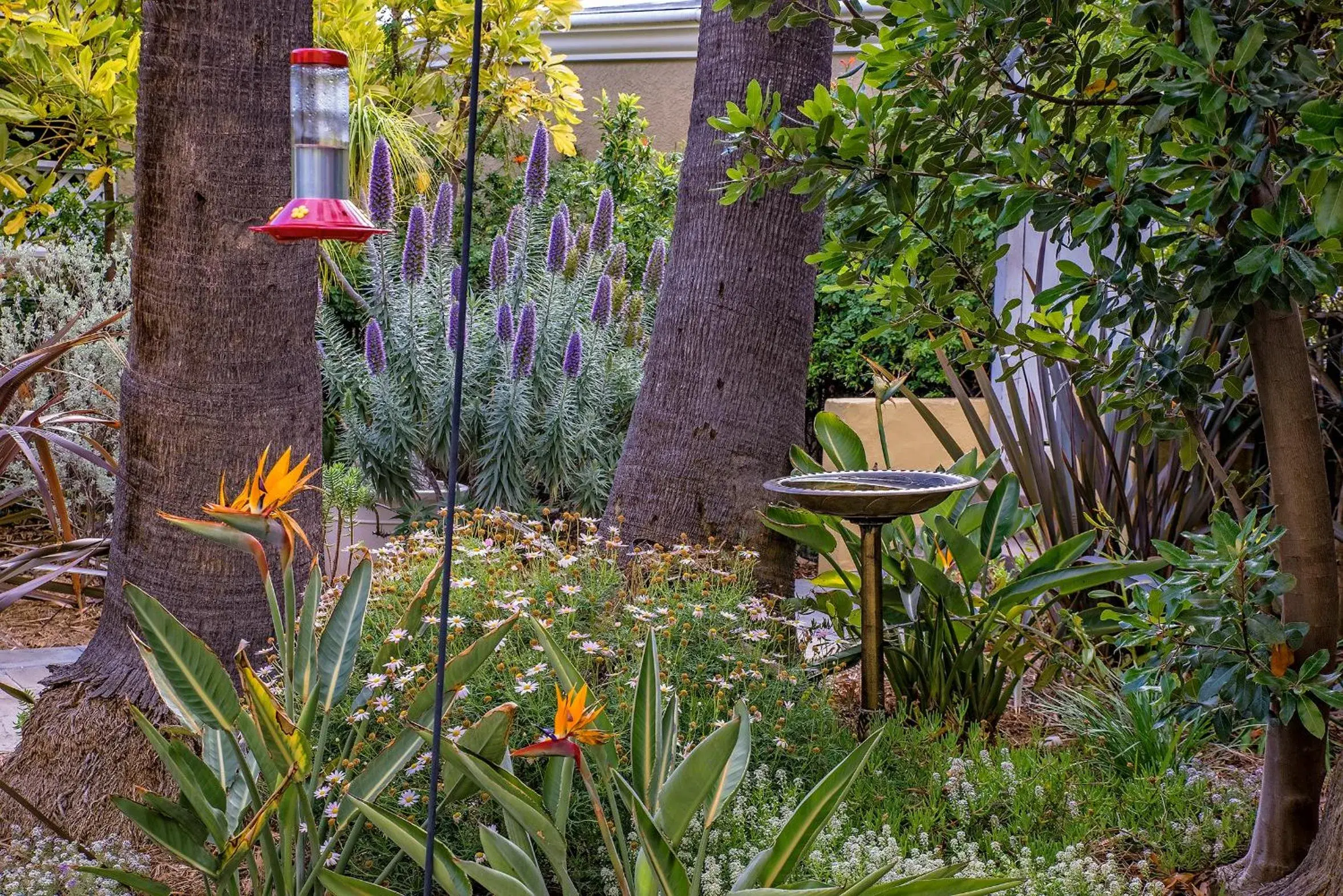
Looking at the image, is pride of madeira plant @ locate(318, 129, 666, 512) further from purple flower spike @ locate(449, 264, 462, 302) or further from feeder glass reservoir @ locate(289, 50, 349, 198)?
feeder glass reservoir @ locate(289, 50, 349, 198)

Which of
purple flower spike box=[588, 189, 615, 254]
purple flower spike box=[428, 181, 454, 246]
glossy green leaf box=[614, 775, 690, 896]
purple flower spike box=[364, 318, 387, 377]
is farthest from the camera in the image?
purple flower spike box=[428, 181, 454, 246]

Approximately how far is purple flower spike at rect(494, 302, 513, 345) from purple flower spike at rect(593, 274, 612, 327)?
45cm

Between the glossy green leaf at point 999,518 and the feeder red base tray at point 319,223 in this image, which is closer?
the feeder red base tray at point 319,223

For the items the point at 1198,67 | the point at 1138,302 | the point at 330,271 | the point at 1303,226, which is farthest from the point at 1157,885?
the point at 330,271

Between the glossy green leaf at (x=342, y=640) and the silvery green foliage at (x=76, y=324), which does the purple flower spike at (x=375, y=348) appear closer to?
the silvery green foliage at (x=76, y=324)

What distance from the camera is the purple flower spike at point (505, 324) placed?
6.36 m

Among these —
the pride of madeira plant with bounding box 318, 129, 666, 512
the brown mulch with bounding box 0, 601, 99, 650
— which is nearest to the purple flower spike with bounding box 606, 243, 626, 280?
the pride of madeira plant with bounding box 318, 129, 666, 512

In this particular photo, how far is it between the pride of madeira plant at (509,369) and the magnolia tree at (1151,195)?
3.54 m

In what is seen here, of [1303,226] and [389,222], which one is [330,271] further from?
[1303,226]

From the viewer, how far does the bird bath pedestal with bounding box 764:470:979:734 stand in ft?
10.7

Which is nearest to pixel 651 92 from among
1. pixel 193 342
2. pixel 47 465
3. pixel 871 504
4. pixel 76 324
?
pixel 76 324

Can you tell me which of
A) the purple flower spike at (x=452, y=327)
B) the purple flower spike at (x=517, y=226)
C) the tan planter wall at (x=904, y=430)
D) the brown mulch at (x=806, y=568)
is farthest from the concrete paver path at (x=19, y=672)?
the tan planter wall at (x=904, y=430)

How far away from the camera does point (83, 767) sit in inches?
132

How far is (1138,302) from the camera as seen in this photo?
2473 mm
